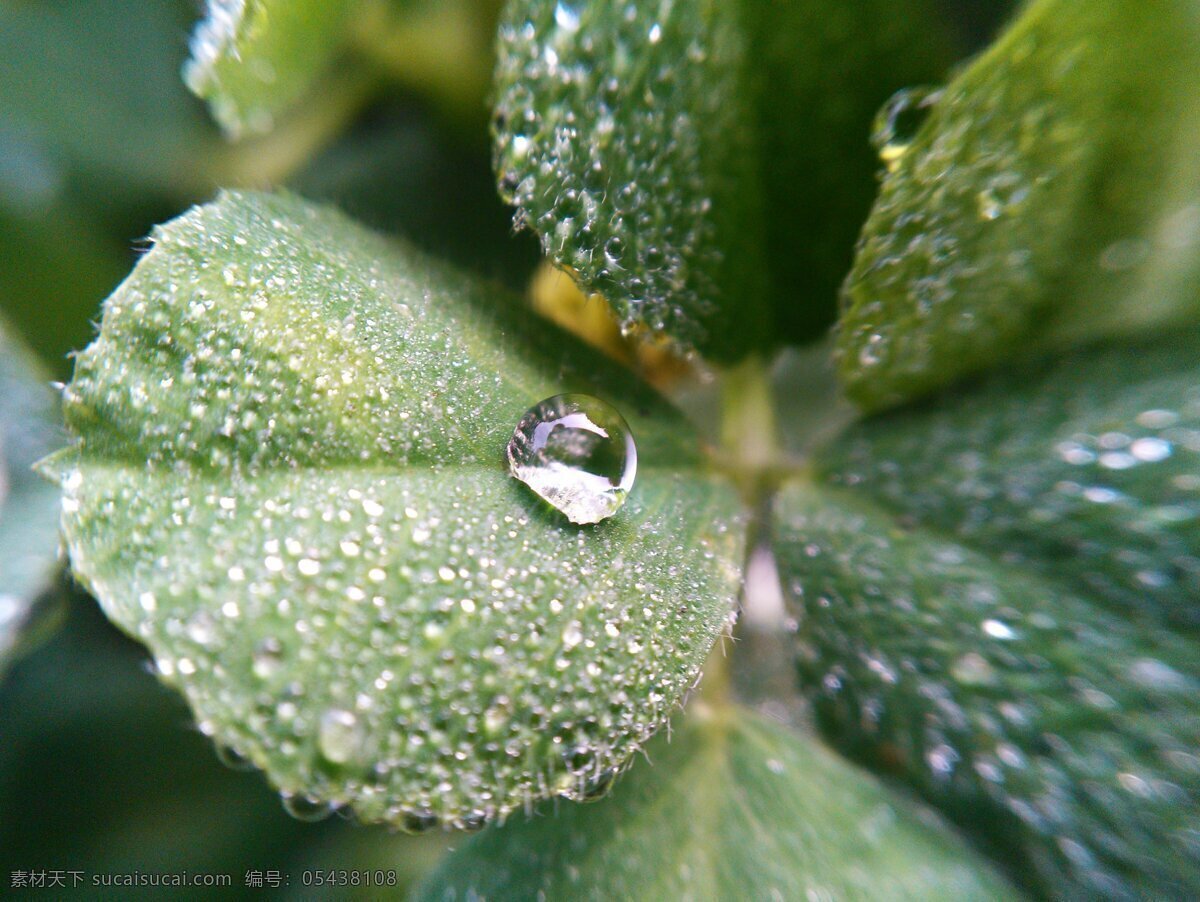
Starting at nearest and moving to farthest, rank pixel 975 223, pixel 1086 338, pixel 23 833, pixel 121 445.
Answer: pixel 121 445, pixel 975 223, pixel 1086 338, pixel 23 833

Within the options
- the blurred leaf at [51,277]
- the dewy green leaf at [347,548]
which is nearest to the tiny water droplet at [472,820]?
the dewy green leaf at [347,548]

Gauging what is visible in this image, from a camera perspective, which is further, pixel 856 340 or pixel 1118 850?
pixel 856 340

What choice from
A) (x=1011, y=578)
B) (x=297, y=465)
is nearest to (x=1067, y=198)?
(x=1011, y=578)

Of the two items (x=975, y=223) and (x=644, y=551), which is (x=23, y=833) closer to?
(x=644, y=551)

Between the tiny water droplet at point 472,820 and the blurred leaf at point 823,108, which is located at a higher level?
the blurred leaf at point 823,108

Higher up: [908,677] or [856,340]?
[856,340]

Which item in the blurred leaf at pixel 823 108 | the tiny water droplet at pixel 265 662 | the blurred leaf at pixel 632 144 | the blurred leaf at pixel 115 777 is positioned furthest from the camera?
the blurred leaf at pixel 115 777

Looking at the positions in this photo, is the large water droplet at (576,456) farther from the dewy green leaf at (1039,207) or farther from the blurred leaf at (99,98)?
the blurred leaf at (99,98)
